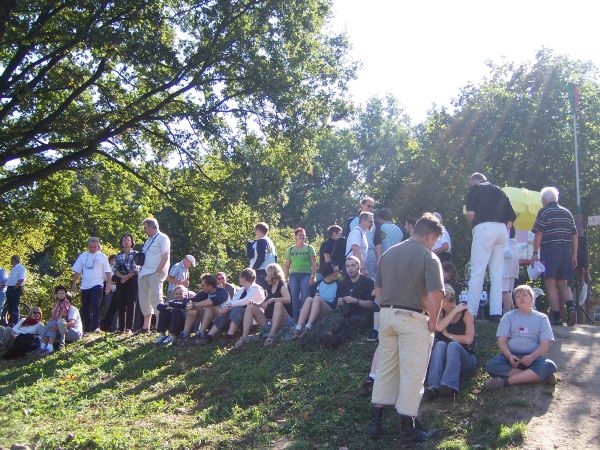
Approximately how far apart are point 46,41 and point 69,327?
6.29 meters

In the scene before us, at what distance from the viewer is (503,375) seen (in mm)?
6859

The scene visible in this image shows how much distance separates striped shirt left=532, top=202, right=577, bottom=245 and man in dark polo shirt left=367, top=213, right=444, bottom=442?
388 cm

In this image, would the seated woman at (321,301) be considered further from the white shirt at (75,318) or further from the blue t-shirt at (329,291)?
the white shirt at (75,318)

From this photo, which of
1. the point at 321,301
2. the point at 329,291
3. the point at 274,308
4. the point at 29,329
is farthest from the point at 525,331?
the point at 29,329

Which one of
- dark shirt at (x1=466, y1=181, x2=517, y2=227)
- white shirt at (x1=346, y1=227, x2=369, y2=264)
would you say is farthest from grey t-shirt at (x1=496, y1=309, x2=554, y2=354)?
white shirt at (x1=346, y1=227, x2=369, y2=264)

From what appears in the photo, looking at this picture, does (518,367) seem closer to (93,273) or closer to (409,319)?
(409,319)

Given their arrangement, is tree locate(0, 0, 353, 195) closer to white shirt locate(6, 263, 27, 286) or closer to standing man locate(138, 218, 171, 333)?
white shirt locate(6, 263, 27, 286)

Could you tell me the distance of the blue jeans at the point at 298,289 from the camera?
1116 centimetres

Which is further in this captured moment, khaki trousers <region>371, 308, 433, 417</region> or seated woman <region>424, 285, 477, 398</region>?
seated woman <region>424, 285, 477, 398</region>

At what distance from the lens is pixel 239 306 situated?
1094cm

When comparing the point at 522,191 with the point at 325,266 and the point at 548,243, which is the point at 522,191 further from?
the point at 325,266

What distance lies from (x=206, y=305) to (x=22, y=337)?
387 centimetres

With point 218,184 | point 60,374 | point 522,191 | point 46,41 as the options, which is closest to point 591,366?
point 522,191

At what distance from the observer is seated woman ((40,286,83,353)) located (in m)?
12.3
